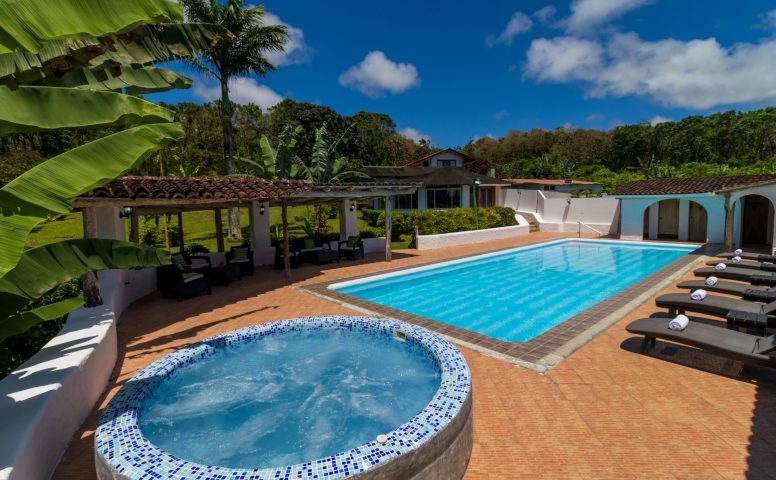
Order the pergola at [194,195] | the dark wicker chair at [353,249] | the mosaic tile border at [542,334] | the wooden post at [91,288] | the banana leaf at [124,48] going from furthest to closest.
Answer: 1. the dark wicker chair at [353,249]
2. the pergola at [194,195]
3. the wooden post at [91,288]
4. the mosaic tile border at [542,334]
5. the banana leaf at [124,48]

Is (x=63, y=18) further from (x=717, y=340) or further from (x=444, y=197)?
(x=444, y=197)

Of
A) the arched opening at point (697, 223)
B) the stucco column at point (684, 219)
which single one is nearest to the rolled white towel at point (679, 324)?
the stucco column at point (684, 219)

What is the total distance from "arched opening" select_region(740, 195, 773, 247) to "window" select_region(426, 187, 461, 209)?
18330mm

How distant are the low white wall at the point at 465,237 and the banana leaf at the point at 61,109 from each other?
17545 mm

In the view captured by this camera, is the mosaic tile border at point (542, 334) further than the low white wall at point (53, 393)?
Yes

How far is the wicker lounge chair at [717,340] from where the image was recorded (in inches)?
218

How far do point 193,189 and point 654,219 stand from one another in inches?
1049

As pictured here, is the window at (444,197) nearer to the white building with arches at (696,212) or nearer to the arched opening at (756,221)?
the white building with arches at (696,212)

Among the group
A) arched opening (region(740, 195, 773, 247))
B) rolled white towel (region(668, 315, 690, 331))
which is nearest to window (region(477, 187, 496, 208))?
arched opening (region(740, 195, 773, 247))

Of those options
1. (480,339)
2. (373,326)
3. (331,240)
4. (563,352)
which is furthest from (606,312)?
(331,240)

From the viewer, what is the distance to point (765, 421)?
186 inches

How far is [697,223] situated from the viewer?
23.0 m

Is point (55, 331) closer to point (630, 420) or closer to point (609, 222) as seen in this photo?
point (630, 420)

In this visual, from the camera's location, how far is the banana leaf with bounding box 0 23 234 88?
441 cm
